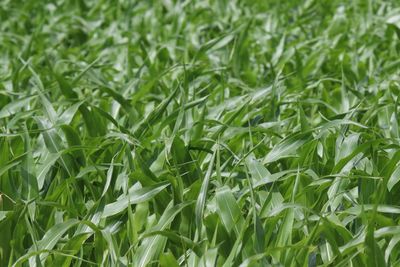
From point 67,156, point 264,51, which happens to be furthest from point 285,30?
point 67,156

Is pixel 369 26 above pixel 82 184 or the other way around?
the other way around

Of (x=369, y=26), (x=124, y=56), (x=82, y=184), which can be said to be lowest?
(x=369, y=26)

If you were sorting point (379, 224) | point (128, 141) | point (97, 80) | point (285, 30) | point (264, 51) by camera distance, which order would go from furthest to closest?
point (285, 30)
point (264, 51)
point (97, 80)
point (128, 141)
point (379, 224)

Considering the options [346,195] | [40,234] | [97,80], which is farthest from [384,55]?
[40,234]

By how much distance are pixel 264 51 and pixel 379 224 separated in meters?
2.07

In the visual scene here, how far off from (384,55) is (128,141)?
Result: 5.77 feet

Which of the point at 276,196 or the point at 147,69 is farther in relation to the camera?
the point at 147,69

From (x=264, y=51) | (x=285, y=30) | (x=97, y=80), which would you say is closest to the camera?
(x=97, y=80)

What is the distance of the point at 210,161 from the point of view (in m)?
2.24

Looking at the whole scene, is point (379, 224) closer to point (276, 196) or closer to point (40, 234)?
point (276, 196)

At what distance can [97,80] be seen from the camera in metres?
3.42

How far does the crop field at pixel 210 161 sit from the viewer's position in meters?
2.03

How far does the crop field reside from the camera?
2.03 metres

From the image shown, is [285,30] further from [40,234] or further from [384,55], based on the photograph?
[40,234]
